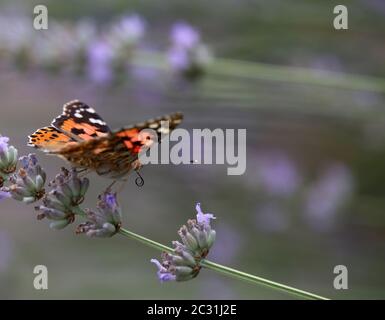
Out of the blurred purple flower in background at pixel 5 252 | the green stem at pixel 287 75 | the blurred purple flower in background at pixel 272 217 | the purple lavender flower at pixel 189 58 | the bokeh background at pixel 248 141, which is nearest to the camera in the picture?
the green stem at pixel 287 75

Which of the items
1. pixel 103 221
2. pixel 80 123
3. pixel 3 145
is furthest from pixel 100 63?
pixel 103 221

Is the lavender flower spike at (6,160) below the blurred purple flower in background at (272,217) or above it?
below

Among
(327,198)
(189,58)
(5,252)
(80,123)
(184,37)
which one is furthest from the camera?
(5,252)

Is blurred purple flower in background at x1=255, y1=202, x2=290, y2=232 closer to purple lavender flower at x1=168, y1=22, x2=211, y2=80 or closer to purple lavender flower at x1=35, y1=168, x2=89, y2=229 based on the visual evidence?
purple lavender flower at x1=168, y1=22, x2=211, y2=80

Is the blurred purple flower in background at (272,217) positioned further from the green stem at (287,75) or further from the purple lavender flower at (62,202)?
the purple lavender flower at (62,202)

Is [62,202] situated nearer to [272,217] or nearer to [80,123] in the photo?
[80,123]

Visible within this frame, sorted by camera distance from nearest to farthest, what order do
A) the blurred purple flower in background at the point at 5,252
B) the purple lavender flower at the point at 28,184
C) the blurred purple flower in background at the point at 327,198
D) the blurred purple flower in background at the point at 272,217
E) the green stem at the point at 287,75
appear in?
the purple lavender flower at the point at 28,184 < the green stem at the point at 287,75 < the blurred purple flower in background at the point at 327,198 < the blurred purple flower in background at the point at 272,217 < the blurred purple flower in background at the point at 5,252

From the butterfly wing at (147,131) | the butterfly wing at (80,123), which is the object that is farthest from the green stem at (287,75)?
the butterfly wing at (147,131)

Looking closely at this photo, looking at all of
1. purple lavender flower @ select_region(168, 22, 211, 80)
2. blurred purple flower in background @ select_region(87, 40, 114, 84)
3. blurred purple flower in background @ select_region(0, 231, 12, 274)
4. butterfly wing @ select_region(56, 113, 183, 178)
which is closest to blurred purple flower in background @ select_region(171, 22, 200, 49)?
purple lavender flower @ select_region(168, 22, 211, 80)
